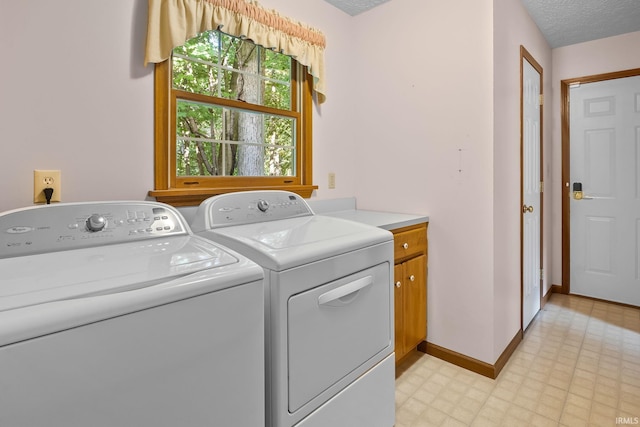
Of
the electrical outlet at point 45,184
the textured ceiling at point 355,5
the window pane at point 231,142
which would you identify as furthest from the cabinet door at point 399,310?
the textured ceiling at point 355,5

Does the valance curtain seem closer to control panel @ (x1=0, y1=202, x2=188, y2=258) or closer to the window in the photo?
the window

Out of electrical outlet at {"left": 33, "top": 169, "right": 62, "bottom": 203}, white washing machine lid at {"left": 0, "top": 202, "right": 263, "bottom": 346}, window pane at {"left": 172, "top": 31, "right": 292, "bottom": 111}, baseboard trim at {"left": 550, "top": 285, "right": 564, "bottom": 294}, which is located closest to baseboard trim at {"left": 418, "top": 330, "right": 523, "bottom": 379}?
baseboard trim at {"left": 550, "top": 285, "right": 564, "bottom": 294}

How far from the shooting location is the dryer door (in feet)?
3.76

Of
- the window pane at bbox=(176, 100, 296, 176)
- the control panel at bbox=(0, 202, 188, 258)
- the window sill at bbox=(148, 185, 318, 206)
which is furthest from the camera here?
the window pane at bbox=(176, 100, 296, 176)

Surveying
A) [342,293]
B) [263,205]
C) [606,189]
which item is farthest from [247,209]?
[606,189]

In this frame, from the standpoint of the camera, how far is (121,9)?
4.96ft

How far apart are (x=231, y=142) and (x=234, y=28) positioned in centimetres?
60

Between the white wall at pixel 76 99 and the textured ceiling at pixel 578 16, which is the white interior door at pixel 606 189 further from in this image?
the white wall at pixel 76 99

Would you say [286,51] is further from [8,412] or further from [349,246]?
[8,412]

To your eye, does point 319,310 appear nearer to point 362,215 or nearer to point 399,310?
point 399,310

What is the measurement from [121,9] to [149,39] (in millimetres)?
163

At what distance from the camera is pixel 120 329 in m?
0.73

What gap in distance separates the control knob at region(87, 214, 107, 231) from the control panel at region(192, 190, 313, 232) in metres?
0.37

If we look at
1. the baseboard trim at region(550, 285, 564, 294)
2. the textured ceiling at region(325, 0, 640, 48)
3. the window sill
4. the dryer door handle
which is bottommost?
the baseboard trim at region(550, 285, 564, 294)
